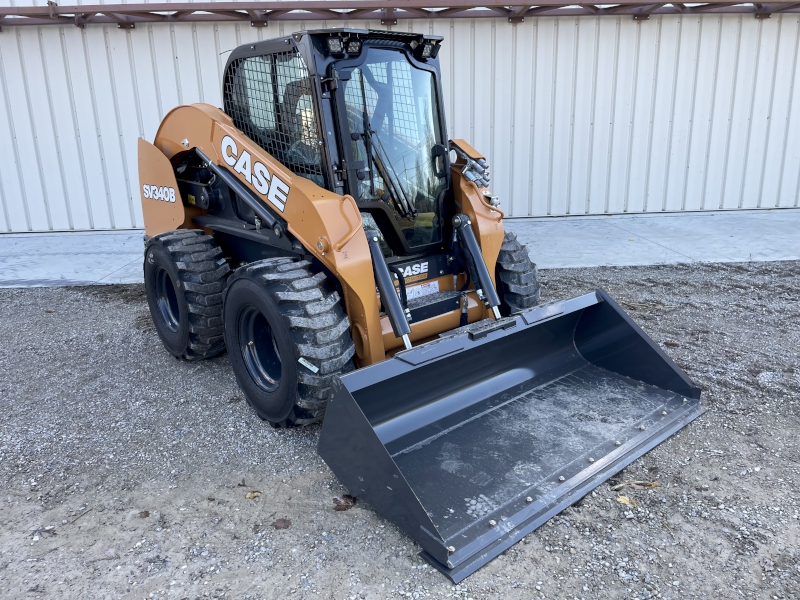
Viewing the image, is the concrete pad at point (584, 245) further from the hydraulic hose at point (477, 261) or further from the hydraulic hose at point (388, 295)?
the hydraulic hose at point (388, 295)

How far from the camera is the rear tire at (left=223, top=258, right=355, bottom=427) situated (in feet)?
10.4

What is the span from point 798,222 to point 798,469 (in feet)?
23.5

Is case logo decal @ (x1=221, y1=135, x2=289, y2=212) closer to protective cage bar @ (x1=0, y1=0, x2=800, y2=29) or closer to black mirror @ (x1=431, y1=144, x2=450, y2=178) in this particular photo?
black mirror @ (x1=431, y1=144, x2=450, y2=178)

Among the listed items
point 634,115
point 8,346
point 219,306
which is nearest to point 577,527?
point 219,306

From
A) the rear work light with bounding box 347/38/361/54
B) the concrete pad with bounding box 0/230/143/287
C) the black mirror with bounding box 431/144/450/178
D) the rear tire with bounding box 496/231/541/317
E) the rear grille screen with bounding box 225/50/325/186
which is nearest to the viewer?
the rear work light with bounding box 347/38/361/54

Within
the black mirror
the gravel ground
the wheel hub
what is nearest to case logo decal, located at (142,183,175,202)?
the gravel ground

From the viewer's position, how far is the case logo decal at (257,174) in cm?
356

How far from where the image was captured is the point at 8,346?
204 inches

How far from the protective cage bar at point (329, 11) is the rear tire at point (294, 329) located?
5.32 meters

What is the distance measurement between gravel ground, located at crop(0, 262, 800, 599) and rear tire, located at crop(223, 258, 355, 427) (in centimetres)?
23

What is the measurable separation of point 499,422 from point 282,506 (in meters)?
1.20

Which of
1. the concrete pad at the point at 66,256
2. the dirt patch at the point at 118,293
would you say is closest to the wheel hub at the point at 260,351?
the dirt patch at the point at 118,293

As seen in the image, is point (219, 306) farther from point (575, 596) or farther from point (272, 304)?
point (575, 596)

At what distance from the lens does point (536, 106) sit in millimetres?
9016
